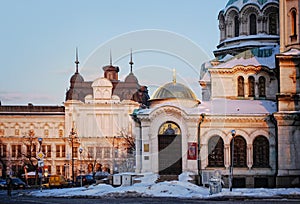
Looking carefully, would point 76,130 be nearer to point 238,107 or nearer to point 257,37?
point 257,37

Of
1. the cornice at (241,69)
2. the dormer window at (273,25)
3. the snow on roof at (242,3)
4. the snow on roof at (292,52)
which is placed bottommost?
the cornice at (241,69)

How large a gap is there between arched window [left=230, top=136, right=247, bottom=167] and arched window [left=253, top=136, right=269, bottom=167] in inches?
26.1

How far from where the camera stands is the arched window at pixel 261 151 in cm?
4922

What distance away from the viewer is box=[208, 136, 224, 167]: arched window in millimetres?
49719

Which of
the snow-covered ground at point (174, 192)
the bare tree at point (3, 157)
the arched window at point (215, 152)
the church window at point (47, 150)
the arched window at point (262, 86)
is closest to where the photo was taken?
the snow-covered ground at point (174, 192)

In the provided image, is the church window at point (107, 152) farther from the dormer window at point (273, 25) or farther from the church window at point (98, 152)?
the dormer window at point (273, 25)

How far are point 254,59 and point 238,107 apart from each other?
5124 millimetres

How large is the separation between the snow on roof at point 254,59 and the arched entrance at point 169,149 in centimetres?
636

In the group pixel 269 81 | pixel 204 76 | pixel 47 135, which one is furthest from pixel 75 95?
pixel 269 81

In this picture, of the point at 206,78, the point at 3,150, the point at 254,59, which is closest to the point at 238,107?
the point at 254,59

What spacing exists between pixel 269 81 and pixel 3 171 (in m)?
59.0

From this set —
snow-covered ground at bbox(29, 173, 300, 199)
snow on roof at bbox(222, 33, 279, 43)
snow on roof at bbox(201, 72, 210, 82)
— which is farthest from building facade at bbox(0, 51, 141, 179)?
snow-covered ground at bbox(29, 173, 300, 199)

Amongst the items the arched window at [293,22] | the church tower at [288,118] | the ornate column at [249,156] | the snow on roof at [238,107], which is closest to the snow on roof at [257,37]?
the snow on roof at [238,107]

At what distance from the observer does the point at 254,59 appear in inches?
2104
